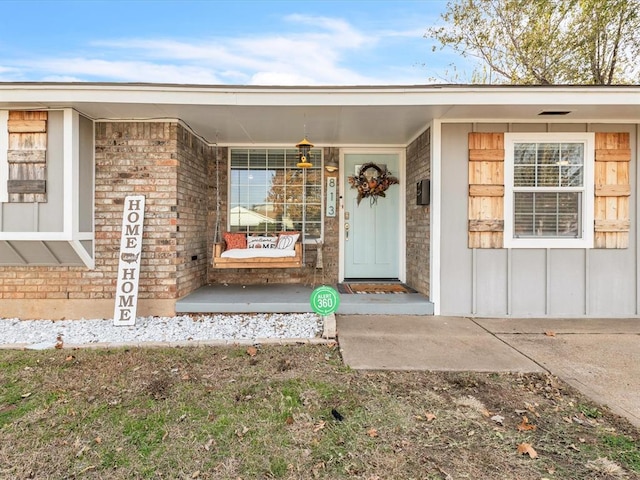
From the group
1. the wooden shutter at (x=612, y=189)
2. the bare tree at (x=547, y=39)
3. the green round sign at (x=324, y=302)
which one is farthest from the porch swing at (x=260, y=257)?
the bare tree at (x=547, y=39)

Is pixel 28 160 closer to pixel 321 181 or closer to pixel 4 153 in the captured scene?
pixel 4 153

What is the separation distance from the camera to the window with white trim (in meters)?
5.75

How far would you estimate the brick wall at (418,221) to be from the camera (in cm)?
462

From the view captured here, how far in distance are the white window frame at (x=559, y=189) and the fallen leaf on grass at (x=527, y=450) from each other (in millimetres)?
2933

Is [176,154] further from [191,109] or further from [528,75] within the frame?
[528,75]

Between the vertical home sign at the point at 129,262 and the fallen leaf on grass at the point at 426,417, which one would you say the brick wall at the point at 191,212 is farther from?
the fallen leaf on grass at the point at 426,417

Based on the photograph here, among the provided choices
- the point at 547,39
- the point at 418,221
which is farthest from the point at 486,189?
the point at 547,39

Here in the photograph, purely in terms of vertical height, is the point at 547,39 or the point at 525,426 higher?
the point at 547,39

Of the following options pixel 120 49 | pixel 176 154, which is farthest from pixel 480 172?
pixel 120 49

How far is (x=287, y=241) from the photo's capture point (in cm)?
537

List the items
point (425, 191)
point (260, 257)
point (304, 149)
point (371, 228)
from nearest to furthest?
point (425, 191)
point (304, 149)
point (260, 257)
point (371, 228)

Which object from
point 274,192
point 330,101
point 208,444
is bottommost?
point 208,444

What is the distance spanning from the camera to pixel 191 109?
3967 millimetres

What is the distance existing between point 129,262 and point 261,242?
185 centimetres
